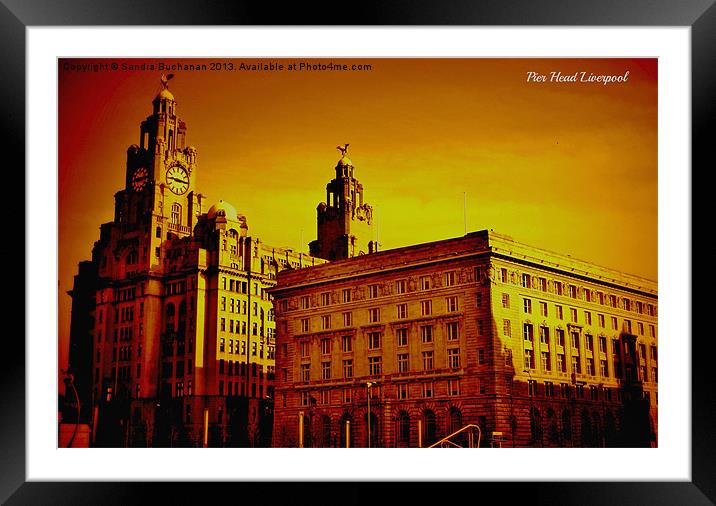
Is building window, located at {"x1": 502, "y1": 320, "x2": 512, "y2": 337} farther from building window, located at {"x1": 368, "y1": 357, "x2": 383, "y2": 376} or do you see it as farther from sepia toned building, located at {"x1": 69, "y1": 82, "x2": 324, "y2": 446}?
sepia toned building, located at {"x1": 69, "y1": 82, "x2": 324, "y2": 446}

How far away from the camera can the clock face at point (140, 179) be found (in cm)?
2108

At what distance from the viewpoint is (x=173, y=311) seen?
22344mm

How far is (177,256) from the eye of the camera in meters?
23.3

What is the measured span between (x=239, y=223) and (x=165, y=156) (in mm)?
2096

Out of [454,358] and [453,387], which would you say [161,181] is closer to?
[454,358]

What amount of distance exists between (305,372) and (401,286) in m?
3.01

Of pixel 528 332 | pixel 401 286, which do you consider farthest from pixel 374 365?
pixel 528 332

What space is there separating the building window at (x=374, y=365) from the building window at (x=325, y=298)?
6.57 feet

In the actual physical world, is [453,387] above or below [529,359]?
below

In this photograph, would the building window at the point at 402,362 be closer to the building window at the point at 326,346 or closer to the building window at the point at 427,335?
the building window at the point at 427,335

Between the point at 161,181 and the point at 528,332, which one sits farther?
the point at 161,181

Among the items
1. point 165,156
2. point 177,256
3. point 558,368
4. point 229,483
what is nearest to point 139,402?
point 177,256
